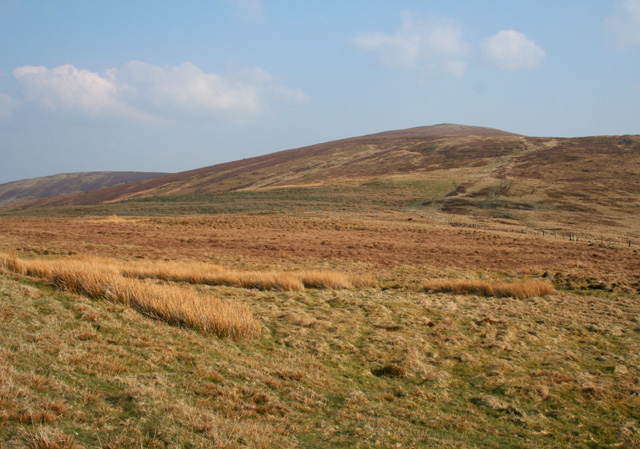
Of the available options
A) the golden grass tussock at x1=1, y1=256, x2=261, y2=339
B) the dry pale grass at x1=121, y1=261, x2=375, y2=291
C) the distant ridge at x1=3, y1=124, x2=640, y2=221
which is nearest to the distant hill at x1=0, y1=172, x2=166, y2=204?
the distant ridge at x1=3, y1=124, x2=640, y2=221

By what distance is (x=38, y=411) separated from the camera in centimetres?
422

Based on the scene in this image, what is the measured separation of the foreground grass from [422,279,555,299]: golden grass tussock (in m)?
3.67

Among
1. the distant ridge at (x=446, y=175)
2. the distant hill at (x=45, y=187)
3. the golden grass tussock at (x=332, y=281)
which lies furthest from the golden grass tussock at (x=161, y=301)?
the distant hill at (x=45, y=187)

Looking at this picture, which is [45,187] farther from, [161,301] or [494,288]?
[494,288]

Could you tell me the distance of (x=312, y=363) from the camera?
709 cm

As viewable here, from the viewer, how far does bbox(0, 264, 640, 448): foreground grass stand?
4.52 m

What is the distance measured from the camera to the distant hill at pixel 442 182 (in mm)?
58719

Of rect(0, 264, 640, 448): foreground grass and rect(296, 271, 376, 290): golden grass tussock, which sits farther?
rect(296, 271, 376, 290): golden grass tussock

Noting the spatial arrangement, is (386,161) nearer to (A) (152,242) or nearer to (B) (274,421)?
(A) (152,242)

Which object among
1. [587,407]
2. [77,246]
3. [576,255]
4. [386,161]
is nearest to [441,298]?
[587,407]

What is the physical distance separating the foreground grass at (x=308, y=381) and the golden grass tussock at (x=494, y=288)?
12.0ft

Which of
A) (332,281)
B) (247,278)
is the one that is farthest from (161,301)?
(332,281)

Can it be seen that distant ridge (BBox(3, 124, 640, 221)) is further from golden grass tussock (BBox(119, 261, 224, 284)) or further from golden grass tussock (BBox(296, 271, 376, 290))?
golden grass tussock (BBox(119, 261, 224, 284))

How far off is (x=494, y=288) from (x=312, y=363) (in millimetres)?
9461
